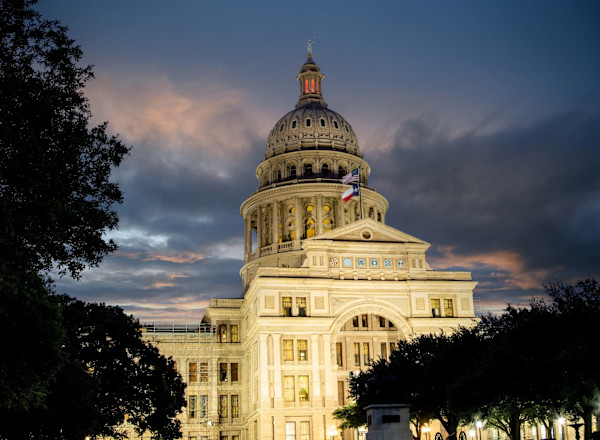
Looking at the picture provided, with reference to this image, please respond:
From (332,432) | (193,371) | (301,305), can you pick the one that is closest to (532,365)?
(332,432)

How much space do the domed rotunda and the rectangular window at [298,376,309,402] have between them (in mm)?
24066

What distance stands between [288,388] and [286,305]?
30.5 feet

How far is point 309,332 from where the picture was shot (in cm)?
8025

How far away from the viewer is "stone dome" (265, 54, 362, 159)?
113 m

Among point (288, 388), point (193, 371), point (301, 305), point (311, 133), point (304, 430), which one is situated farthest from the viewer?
point (311, 133)

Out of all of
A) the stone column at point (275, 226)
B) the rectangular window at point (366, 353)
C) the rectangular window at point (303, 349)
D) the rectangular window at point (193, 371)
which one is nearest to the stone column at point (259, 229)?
the stone column at point (275, 226)

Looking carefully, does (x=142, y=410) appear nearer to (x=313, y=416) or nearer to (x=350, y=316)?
(x=313, y=416)

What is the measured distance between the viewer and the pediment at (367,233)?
278 ft

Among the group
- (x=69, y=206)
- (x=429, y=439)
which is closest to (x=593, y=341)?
(x=69, y=206)

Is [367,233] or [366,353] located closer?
[367,233]

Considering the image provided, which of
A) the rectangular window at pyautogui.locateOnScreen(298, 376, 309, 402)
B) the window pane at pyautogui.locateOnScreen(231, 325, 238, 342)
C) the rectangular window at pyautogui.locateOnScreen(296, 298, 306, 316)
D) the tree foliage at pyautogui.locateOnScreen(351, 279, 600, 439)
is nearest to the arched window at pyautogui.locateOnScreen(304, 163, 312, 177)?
the window pane at pyautogui.locateOnScreen(231, 325, 238, 342)

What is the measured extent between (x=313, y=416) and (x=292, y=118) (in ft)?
180

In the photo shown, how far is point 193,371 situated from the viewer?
92000 millimetres

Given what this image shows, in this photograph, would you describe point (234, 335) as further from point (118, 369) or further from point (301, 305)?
point (118, 369)
